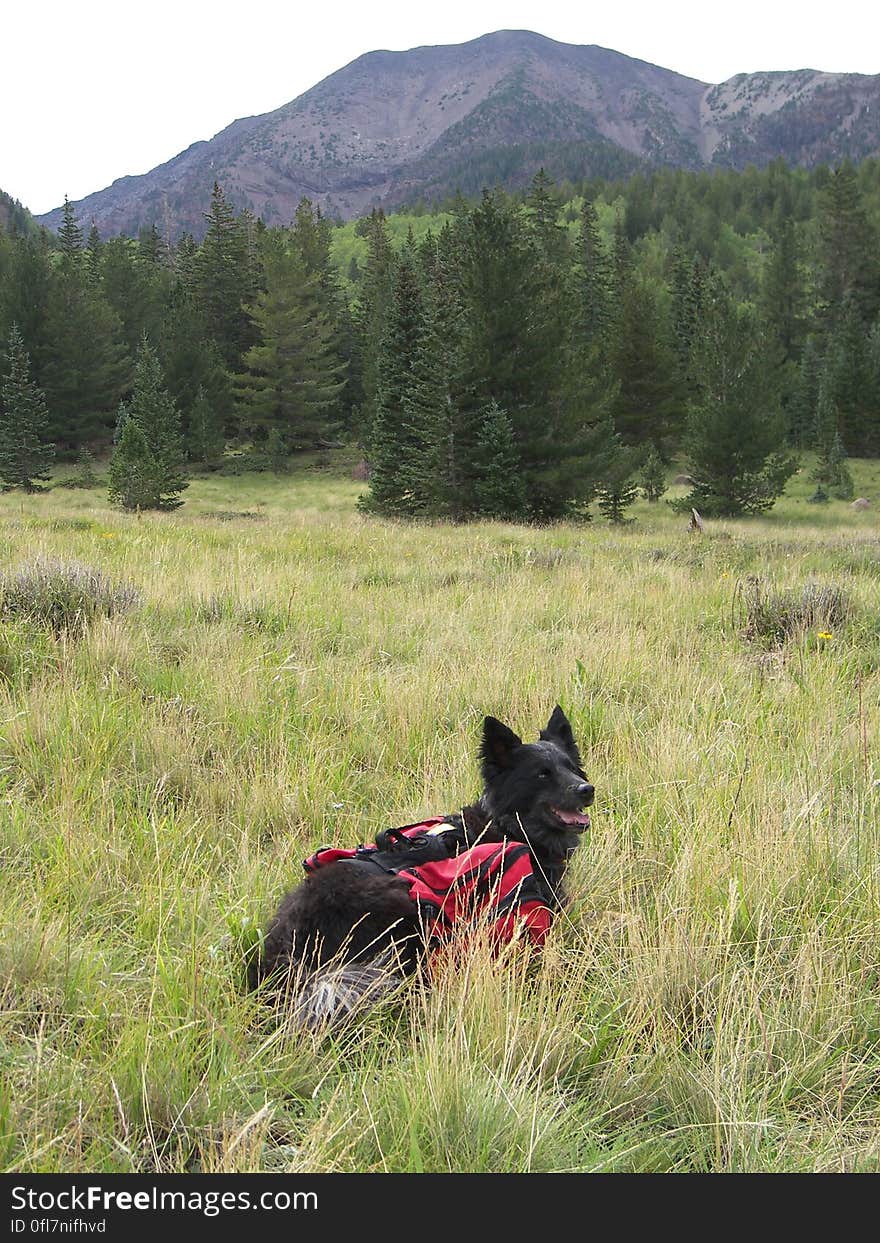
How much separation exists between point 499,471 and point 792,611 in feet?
60.9

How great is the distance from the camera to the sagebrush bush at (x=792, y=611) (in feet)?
21.7

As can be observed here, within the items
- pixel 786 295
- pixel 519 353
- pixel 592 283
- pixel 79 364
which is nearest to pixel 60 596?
pixel 519 353

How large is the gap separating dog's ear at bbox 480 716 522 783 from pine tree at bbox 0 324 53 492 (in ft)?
146

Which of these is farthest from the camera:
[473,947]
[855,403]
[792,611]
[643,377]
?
[855,403]

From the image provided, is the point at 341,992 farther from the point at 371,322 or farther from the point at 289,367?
the point at 371,322

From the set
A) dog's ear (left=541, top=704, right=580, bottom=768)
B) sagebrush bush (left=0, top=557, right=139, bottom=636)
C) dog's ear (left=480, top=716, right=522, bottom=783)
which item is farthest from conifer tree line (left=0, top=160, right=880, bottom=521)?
dog's ear (left=480, top=716, right=522, bottom=783)

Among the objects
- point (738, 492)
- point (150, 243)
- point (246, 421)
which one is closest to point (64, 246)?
point (150, 243)

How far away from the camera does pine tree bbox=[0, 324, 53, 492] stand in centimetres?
4188

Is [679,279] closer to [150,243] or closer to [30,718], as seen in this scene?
[150,243]

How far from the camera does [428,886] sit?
253 centimetres

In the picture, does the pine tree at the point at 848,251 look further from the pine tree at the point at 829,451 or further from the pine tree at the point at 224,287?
the pine tree at the point at 224,287

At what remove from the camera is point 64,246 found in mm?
65688

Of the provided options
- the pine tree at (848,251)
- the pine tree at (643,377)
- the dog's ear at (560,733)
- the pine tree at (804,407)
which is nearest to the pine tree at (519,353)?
the pine tree at (643,377)

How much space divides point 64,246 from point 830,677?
248 feet
